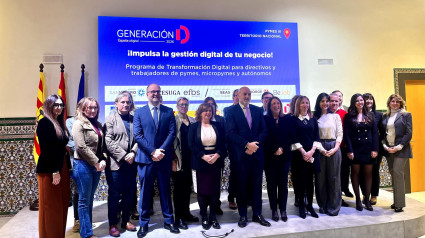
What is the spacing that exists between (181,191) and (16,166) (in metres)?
2.58

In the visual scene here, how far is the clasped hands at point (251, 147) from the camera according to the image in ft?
9.70

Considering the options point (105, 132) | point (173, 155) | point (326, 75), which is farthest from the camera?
point (326, 75)

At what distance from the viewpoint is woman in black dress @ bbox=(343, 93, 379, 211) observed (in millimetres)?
3490

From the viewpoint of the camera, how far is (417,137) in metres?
5.19

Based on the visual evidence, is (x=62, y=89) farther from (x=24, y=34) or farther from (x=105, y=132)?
(x=105, y=132)

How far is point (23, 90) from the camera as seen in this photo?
13.6ft

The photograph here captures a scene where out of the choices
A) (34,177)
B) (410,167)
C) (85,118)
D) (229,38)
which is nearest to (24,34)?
(34,177)

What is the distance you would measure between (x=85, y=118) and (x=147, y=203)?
3.27 feet

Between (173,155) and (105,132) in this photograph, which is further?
(173,155)

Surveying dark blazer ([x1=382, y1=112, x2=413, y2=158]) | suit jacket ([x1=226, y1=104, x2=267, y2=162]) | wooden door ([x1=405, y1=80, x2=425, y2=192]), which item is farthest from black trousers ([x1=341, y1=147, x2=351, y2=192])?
wooden door ([x1=405, y1=80, x2=425, y2=192])

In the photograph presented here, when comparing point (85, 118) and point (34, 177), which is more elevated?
point (85, 118)

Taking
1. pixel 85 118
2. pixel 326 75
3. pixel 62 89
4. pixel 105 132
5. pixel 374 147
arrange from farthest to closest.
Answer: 1. pixel 326 75
2. pixel 62 89
3. pixel 374 147
4. pixel 105 132
5. pixel 85 118

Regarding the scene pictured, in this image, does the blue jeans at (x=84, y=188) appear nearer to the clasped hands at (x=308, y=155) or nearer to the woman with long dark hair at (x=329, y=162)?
the clasped hands at (x=308, y=155)

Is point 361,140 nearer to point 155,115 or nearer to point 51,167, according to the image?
point 155,115
